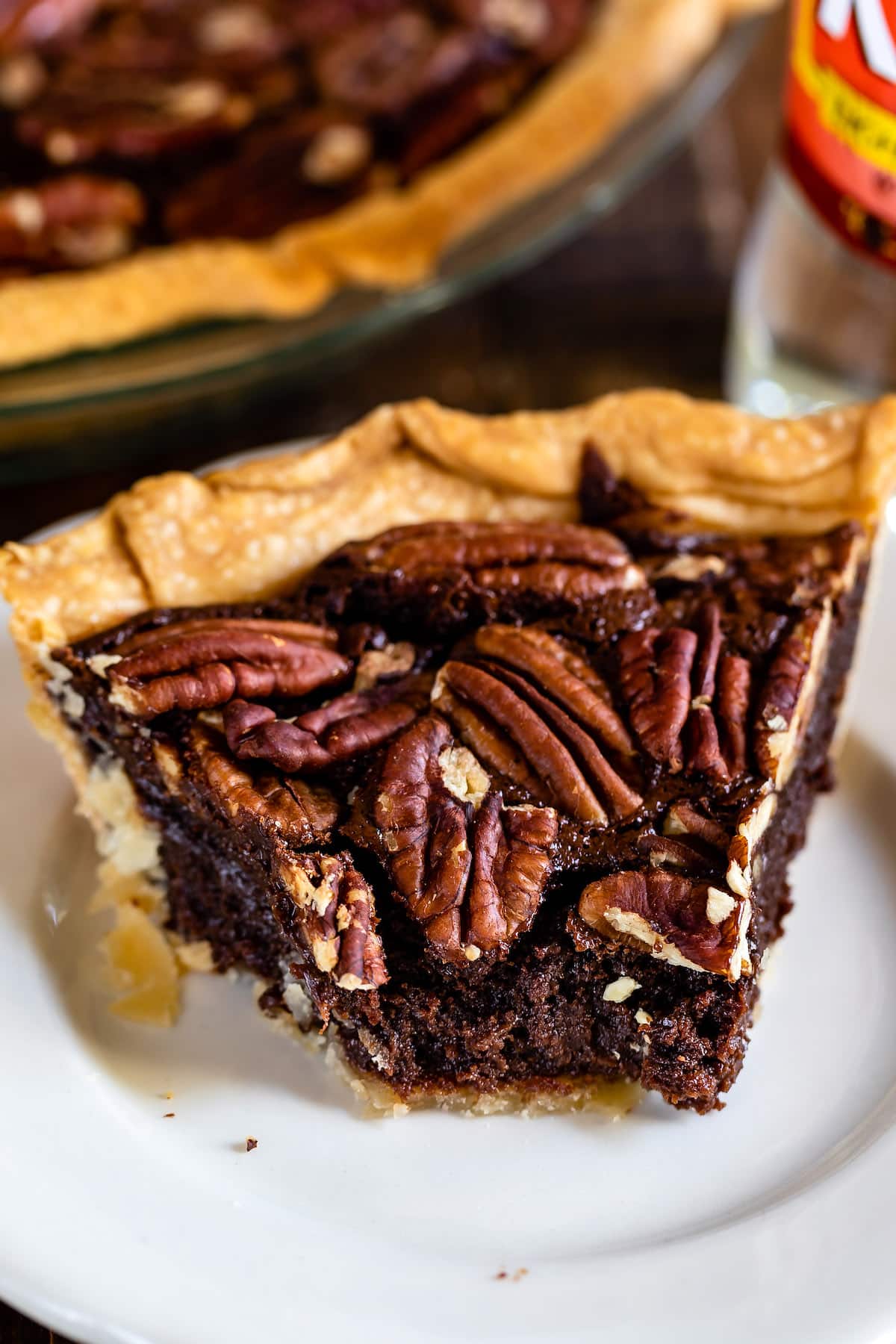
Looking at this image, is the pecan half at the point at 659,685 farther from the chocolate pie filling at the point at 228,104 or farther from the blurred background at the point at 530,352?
the chocolate pie filling at the point at 228,104

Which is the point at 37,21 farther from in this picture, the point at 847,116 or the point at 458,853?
the point at 458,853

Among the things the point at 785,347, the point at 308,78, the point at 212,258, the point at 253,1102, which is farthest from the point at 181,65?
the point at 253,1102

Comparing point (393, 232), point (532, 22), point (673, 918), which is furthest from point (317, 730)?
point (532, 22)

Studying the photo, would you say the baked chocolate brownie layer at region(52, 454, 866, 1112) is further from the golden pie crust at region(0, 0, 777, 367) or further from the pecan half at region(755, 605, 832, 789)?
the golden pie crust at region(0, 0, 777, 367)

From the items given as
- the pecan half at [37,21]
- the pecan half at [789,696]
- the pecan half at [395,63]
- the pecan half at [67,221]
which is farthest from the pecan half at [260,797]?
the pecan half at [37,21]

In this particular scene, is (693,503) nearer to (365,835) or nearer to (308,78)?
(365,835)

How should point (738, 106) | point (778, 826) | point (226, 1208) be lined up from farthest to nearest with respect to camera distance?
1. point (738, 106)
2. point (778, 826)
3. point (226, 1208)

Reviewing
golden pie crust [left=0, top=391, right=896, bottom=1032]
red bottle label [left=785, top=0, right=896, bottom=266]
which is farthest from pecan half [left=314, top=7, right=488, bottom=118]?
golden pie crust [left=0, top=391, right=896, bottom=1032]
